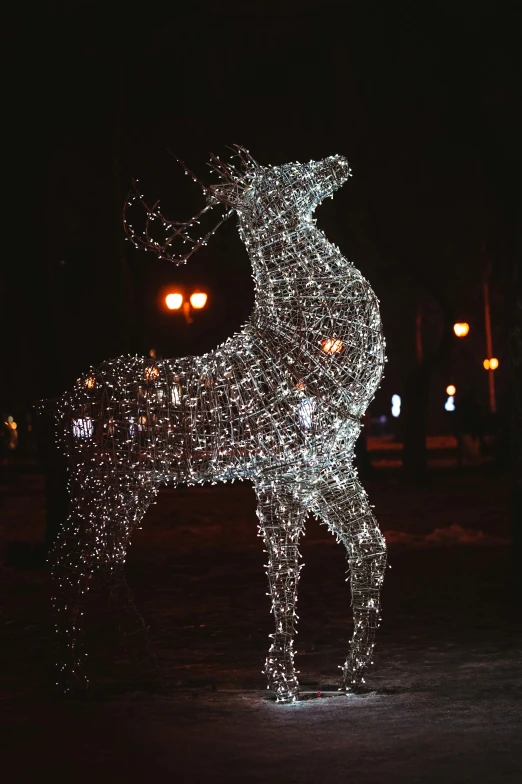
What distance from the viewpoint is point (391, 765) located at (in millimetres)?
4812

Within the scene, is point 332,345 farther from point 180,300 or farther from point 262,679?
point 180,300

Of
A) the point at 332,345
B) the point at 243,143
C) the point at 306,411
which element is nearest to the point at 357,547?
the point at 306,411

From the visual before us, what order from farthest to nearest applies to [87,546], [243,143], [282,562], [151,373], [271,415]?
1. [243,143]
2. [87,546]
3. [151,373]
4. [282,562]
5. [271,415]

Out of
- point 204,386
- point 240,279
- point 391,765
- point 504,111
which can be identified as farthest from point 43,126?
point 240,279

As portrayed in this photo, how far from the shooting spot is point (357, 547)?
6.14 meters

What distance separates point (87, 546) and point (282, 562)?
1.12 m

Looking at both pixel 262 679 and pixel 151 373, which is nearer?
pixel 151 373

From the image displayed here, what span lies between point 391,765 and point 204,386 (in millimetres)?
2172

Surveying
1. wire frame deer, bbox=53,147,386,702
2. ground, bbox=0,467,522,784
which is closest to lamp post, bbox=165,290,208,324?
ground, bbox=0,467,522,784

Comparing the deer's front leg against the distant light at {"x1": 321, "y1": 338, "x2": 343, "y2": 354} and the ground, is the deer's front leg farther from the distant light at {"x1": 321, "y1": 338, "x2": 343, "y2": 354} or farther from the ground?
the distant light at {"x1": 321, "y1": 338, "x2": 343, "y2": 354}

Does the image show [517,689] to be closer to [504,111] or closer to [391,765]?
[391,765]

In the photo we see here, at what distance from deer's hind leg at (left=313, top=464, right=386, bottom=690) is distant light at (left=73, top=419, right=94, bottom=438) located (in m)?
1.29

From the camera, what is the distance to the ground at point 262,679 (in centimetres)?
493

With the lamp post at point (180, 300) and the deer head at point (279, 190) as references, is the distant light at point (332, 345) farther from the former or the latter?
the lamp post at point (180, 300)
